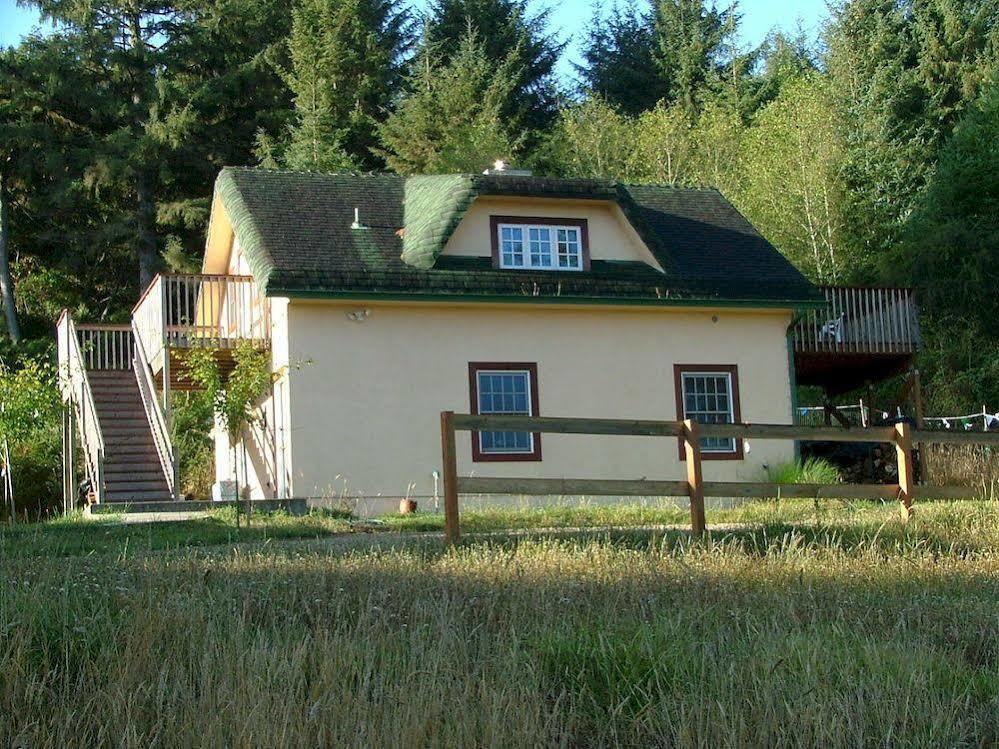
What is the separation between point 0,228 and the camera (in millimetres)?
40094

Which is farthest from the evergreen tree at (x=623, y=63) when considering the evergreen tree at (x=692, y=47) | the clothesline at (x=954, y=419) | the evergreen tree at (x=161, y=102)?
the clothesline at (x=954, y=419)

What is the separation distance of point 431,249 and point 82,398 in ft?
22.5

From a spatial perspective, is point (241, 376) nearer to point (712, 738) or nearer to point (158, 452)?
point (158, 452)

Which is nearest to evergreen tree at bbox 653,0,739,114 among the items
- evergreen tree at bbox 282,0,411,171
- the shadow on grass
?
evergreen tree at bbox 282,0,411,171

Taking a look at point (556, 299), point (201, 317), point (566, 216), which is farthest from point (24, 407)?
point (566, 216)

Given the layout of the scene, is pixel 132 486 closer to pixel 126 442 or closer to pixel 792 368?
pixel 126 442

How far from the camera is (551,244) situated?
943 inches

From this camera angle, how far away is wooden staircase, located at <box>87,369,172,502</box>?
882 inches

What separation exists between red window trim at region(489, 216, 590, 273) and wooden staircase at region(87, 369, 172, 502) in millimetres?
6525

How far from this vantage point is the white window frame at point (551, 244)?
2361cm

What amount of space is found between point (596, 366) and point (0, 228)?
23.2 metres

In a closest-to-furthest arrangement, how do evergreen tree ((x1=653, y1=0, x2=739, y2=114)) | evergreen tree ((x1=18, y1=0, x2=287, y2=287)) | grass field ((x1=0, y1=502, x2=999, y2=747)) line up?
grass field ((x1=0, y1=502, x2=999, y2=747)), evergreen tree ((x1=18, y1=0, x2=287, y2=287)), evergreen tree ((x1=653, y1=0, x2=739, y2=114))

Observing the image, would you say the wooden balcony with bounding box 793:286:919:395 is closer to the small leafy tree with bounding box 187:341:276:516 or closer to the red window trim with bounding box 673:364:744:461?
the red window trim with bounding box 673:364:744:461

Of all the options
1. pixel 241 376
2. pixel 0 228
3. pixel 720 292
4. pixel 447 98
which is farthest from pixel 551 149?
pixel 241 376
